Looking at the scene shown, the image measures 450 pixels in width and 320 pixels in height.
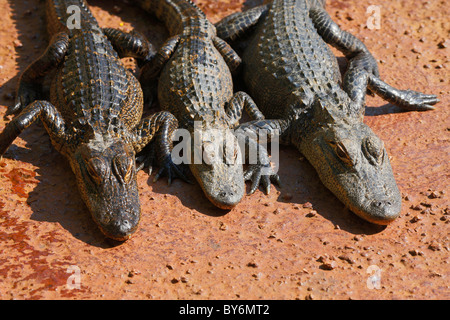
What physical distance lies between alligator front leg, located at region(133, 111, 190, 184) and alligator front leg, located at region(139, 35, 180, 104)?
42.2 inches

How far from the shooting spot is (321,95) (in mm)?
6512

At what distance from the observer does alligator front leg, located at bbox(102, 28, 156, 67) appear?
23.2ft

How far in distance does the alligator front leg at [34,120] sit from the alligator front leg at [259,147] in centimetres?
193

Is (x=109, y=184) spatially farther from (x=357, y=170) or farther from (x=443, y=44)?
(x=443, y=44)

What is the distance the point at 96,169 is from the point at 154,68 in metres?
2.33

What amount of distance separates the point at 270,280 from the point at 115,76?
9.81ft

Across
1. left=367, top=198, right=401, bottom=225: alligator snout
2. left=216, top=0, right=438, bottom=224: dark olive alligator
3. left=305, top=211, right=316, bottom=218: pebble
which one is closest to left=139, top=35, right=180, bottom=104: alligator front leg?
left=216, top=0, right=438, bottom=224: dark olive alligator

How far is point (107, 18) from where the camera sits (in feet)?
27.0

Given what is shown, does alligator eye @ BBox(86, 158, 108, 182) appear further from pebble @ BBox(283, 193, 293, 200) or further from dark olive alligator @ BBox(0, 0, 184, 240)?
pebble @ BBox(283, 193, 293, 200)

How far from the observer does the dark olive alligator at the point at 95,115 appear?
5215mm

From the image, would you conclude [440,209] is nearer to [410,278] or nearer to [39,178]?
[410,278]

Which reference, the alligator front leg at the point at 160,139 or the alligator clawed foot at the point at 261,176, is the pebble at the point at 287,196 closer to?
the alligator clawed foot at the point at 261,176

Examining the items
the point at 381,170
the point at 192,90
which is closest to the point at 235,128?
the point at 192,90

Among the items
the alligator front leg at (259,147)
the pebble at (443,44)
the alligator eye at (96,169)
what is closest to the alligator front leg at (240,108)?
→ the alligator front leg at (259,147)
